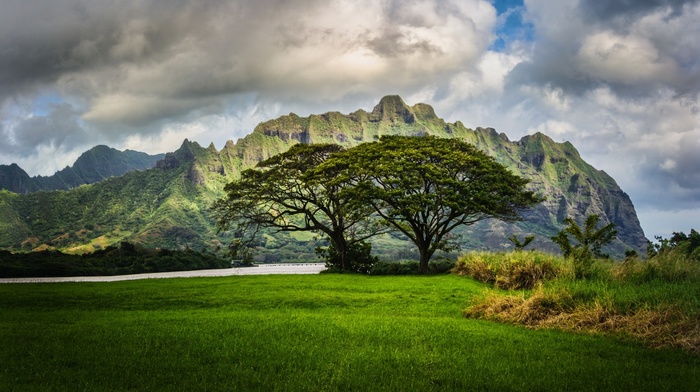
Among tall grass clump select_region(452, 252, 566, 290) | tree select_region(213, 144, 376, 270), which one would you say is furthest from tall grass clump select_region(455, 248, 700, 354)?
tree select_region(213, 144, 376, 270)

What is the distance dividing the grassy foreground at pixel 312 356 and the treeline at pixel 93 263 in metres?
45.3

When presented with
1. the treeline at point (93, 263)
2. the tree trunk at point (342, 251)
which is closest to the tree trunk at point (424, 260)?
the tree trunk at point (342, 251)

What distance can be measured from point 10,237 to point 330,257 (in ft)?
517

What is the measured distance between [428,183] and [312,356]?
105ft

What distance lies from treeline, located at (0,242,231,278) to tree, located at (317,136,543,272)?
123ft

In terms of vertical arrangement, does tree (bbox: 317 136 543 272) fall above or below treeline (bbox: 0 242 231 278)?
above

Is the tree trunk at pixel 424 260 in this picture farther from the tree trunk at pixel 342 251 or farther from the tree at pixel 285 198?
the tree trunk at pixel 342 251

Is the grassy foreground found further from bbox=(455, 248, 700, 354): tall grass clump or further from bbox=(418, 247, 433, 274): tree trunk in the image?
bbox=(418, 247, 433, 274): tree trunk

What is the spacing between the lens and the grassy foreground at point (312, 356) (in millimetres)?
6926

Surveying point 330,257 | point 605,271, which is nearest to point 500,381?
point 605,271

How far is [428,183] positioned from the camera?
1548 inches

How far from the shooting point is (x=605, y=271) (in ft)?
59.2

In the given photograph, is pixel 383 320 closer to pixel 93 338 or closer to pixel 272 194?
pixel 93 338

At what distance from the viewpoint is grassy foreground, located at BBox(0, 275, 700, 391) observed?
6926mm
